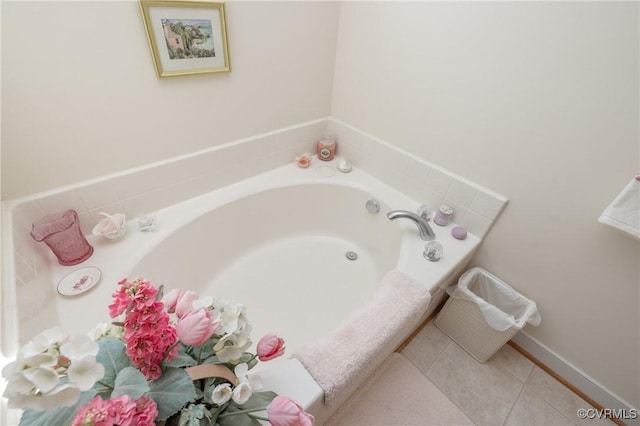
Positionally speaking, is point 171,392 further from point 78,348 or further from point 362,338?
point 362,338

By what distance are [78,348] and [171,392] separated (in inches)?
5.9

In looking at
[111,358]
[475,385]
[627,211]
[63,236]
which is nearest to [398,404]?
[475,385]

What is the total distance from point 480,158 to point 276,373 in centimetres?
107

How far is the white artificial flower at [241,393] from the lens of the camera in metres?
0.46

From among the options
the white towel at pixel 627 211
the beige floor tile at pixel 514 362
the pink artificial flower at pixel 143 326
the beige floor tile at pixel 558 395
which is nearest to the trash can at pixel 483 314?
the beige floor tile at pixel 514 362

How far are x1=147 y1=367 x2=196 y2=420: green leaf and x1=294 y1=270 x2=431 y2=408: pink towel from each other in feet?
1.36

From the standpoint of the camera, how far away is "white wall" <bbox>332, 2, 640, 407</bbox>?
81cm

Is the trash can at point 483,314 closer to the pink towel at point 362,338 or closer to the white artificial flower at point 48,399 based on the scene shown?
the pink towel at point 362,338

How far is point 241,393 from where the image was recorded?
465 millimetres

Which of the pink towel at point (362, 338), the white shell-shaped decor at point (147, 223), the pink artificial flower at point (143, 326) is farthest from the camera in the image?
the white shell-shaped decor at point (147, 223)

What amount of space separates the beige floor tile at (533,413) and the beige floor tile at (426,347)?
34 cm

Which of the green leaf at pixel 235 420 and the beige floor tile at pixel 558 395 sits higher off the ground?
the green leaf at pixel 235 420

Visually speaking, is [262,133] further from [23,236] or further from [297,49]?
[23,236]

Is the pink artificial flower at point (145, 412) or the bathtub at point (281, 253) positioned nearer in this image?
the pink artificial flower at point (145, 412)
